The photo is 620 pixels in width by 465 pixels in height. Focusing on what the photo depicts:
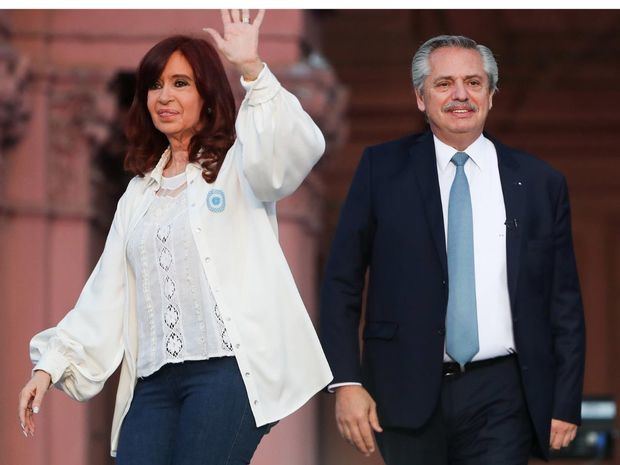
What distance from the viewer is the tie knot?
442 cm

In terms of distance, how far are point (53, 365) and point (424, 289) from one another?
861mm

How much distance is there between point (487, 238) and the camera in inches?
170

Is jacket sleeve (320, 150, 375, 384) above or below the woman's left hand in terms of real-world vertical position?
below

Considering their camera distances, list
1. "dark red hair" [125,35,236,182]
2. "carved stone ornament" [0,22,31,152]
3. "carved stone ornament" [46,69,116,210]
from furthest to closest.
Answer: "carved stone ornament" [46,69,116,210] < "carved stone ornament" [0,22,31,152] < "dark red hair" [125,35,236,182]

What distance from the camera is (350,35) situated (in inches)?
496

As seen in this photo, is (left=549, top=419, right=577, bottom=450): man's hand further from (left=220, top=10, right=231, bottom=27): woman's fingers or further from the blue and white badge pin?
(left=220, top=10, right=231, bottom=27): woman's fingers

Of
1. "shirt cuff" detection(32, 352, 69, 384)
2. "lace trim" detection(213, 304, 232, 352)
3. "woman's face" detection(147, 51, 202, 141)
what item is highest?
"woman's face" detection(147, 51, 202, 141)

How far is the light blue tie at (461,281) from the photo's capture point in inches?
167

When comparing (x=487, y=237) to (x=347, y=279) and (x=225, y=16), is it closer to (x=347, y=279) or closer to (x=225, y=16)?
(x=347, y=279)

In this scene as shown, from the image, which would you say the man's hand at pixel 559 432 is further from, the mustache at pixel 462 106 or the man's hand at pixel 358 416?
the mustache at pixel 462 106

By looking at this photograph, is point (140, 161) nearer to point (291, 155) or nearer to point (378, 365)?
point (291, 155)

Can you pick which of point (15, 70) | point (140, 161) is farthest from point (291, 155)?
point (15, 70)

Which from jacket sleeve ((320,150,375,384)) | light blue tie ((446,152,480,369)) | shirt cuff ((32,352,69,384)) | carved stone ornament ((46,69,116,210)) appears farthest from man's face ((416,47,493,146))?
carved stone ornament ((46,69,116,210))

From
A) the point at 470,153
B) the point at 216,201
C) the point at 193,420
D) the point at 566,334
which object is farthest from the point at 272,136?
the point at 566,334
